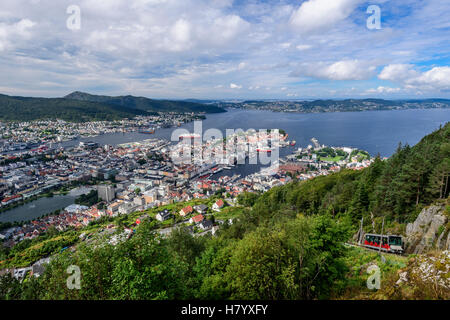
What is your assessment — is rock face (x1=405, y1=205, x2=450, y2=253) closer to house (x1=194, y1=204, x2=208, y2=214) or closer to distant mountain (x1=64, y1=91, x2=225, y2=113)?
house (x1=194, y1=204, x2=208, y2=214)

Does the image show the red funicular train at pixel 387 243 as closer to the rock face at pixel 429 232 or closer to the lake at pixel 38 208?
the rock face at pixel 429 232

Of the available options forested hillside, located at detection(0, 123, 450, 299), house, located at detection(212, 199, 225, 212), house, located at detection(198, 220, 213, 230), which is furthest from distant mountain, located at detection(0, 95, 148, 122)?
forested hillside, located at detection(0, 123, 450, 299)

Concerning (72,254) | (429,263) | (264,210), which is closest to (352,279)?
(429,263)

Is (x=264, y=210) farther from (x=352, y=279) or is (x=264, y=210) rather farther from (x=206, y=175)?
(x=206, y=175)
